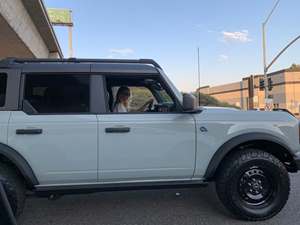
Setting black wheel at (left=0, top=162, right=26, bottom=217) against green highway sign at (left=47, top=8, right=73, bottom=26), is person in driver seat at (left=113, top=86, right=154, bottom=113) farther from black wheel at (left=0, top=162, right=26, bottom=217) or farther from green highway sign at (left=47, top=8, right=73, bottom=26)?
green highway sign at (left=47, top=8, right=73, bottom=26)

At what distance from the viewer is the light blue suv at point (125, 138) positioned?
14.8ft

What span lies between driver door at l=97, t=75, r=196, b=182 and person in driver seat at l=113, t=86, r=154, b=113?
0.16 m

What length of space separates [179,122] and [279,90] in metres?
61.8

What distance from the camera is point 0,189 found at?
314 centimetres

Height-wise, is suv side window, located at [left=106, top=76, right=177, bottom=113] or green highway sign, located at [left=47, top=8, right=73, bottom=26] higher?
green highway sign, located at [left=47, top=8, right=73, bottom=26]

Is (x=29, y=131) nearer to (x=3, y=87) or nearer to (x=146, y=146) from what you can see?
(x=3, y=87)

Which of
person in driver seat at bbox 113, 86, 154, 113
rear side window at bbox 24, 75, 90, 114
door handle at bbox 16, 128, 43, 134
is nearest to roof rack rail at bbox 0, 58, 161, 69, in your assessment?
rear side window at bbox 24, 75, 90, 114

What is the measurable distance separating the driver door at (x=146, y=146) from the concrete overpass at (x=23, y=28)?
7504 mm

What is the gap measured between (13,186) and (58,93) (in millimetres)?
1132

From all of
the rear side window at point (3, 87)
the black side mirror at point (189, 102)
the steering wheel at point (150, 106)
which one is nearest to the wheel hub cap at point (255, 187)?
the black side mirror at point (189, 102)

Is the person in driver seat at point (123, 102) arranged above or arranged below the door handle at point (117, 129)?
above

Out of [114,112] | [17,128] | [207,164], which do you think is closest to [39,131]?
[17,128]

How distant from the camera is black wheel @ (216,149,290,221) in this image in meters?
4.85

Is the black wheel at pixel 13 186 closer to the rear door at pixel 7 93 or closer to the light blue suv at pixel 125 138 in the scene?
the light blue suv at pixel 125 138
